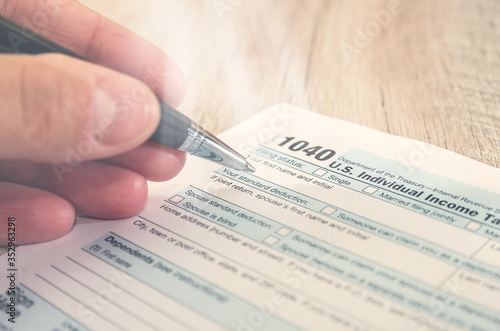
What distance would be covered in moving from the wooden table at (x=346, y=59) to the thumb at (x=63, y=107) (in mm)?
219

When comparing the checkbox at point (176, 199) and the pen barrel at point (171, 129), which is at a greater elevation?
the pen barrel at point (171, 129)

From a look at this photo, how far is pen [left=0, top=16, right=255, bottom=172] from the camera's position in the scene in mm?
408

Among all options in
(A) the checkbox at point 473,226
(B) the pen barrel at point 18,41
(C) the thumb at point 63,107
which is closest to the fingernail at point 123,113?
(C) the thumb at point 63,107

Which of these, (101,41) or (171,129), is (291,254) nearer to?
(171,129)

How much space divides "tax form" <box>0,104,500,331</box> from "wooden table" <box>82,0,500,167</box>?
0.09m

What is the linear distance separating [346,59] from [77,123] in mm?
470

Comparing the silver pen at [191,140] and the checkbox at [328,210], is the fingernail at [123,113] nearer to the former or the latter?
the silver pen at [191,140]

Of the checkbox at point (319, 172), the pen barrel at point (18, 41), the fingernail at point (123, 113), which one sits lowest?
the checkbox at point (319, 172)

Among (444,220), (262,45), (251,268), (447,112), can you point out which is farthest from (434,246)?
(262,45)

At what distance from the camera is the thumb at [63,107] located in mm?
325

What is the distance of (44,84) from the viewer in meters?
0.32

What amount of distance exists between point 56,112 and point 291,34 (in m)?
0.52

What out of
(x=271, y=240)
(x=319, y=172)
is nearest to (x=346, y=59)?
(x=319, y=172)

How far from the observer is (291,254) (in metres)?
0.37
